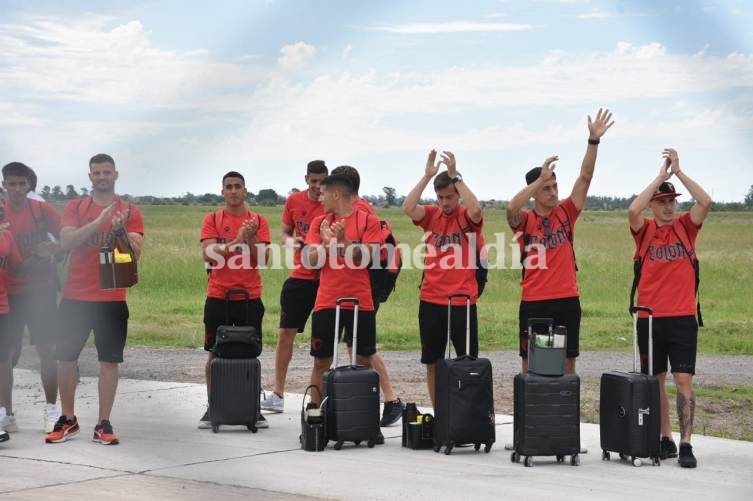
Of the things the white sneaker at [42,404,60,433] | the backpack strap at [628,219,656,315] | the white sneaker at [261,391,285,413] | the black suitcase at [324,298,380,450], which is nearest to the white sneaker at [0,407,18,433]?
the white sneaker at [42,404,60,433]

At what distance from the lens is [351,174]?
7730mm

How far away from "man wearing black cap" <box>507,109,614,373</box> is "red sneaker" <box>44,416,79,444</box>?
2918mm

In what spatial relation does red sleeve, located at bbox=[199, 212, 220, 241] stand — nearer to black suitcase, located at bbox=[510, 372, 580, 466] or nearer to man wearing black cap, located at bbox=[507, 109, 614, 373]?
man wearing black cap, located at bbox=[507, 109, 614, 373]

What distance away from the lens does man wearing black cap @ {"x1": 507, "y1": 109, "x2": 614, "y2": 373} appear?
280 inches

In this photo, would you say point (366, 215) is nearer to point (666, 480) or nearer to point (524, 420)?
point (524, 420)

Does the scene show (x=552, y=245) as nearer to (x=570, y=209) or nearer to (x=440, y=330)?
(x=570, y=209)

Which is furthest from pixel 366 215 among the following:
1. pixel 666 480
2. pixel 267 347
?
pixel 267 347

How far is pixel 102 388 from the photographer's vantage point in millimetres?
7441

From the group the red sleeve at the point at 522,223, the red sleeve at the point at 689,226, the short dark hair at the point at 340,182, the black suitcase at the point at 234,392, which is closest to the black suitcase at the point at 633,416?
the red sleeve at the point at 689,226

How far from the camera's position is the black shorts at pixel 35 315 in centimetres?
789

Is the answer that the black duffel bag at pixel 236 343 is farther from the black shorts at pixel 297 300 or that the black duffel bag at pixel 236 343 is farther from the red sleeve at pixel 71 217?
the red sleeve at pixel 71 217

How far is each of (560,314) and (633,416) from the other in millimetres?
794

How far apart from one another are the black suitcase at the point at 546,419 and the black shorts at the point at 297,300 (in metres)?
2.26

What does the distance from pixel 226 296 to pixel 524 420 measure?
246 centimetres
